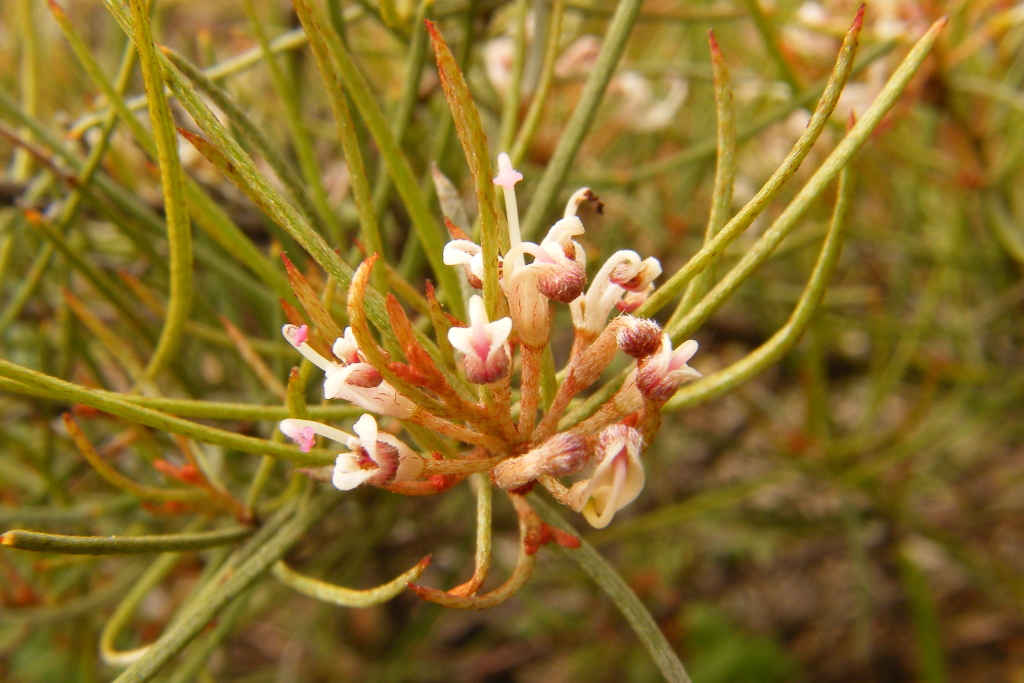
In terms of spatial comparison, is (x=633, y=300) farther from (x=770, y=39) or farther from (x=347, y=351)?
(x=770, y=39)

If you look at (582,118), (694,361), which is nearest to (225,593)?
(582,118)

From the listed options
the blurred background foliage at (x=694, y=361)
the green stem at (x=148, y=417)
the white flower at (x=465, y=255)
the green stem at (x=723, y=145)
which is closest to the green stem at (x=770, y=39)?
the blurred background foliage at (x=694, y=361)

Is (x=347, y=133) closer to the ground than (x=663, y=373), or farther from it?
farther from it

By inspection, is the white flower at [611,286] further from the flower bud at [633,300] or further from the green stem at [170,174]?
the green stem at [170,174]

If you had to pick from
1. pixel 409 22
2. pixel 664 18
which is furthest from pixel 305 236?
pixel 664 18

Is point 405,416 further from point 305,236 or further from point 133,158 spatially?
point 133,158
